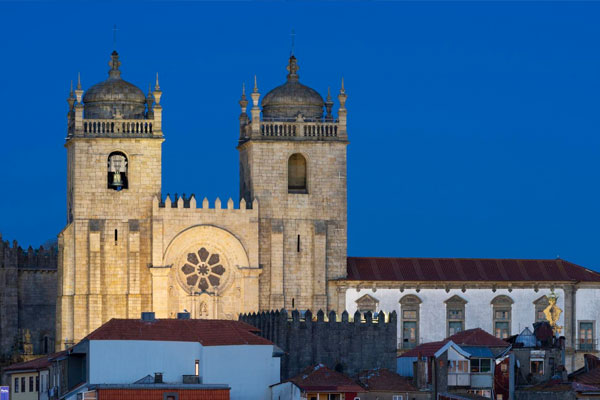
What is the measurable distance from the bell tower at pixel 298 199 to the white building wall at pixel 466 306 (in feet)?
7.91

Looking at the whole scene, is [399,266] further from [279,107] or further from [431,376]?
[431,376]

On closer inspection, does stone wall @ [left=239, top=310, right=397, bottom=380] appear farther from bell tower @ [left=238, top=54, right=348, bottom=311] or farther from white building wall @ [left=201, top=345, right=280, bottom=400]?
bell tower @ [left=238, top=54, right=348, bottom=311]

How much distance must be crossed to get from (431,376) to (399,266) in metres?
20.0

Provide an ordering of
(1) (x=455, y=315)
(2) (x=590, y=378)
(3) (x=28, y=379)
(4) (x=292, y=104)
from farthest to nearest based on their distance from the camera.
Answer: (4) (x=292, y=104) → (1) (x=455, y=315) → (3) (x=28, y=379) → (2) (x=590, y=378)

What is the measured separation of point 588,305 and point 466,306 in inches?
287

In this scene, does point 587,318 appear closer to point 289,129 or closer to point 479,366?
point 479,366

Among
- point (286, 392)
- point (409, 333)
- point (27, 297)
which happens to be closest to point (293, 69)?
point (409, 333)

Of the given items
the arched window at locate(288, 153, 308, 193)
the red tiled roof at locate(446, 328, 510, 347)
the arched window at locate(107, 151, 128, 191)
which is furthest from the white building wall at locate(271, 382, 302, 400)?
the arched window at locate(288, 153, 308, 193)

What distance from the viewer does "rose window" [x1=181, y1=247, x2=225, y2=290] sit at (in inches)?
4695

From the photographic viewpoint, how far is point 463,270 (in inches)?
4870

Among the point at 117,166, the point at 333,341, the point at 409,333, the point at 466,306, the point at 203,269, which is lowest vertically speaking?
the point at 409,333

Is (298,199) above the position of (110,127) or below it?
below

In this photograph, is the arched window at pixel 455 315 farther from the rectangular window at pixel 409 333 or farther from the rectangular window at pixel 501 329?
the rectangular window at pixel 501 329

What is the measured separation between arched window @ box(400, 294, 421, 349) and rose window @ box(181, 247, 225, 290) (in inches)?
416
